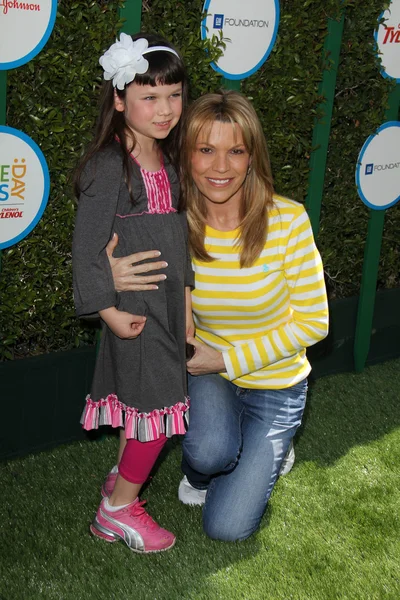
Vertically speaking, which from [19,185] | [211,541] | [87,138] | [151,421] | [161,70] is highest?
[161,70]

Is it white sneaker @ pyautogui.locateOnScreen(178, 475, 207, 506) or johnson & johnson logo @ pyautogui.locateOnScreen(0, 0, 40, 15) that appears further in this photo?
white sneaker @ pyautogui.locateOnScreen(178, 475, 207, 506)

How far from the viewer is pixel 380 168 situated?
4371 millimetres

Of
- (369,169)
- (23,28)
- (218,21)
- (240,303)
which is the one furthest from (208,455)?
(369,169)

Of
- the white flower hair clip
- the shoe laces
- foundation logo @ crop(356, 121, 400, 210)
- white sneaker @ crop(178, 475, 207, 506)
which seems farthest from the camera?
foundation logo @ crop(356, 121, 400, 210)

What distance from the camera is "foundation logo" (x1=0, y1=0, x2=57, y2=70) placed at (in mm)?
2828

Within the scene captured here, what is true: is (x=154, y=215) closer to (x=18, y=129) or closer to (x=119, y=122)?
(x=119, y=122)

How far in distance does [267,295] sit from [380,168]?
66.6 inches

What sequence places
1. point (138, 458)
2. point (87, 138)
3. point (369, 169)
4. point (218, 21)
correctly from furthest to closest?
1. point (369, 169)
2. point (218, 21)
3. point (87, 138)
4. point (138, 458)

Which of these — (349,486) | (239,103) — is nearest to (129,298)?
(239,103)

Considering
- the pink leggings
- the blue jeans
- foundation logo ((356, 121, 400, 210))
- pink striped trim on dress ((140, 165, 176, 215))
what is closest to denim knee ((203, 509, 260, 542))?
the blue jeans

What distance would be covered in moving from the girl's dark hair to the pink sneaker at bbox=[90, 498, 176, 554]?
1090 millimetres

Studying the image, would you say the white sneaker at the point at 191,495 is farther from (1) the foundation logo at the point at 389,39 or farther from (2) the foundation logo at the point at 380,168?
(1) the foundation logo at the point at 389,39

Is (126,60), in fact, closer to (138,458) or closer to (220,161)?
(220,161)

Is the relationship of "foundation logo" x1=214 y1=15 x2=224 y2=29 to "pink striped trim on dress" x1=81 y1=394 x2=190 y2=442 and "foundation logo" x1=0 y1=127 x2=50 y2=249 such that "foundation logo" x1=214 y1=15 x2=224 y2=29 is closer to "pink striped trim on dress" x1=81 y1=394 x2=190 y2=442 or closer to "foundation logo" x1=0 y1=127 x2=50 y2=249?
"foundation logo" x1=0 y1=127 x2=50 y2=249
